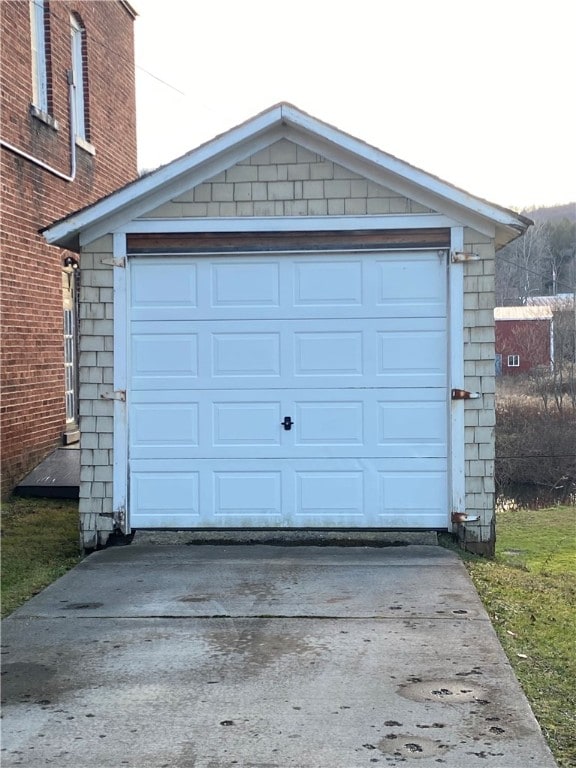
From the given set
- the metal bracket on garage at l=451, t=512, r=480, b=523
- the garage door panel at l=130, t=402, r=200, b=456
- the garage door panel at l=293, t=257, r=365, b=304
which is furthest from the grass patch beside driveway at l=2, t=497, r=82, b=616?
the metal bracket on garage at l=451, t=512, r=480, b=523

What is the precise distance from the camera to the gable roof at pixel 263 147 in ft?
26.5

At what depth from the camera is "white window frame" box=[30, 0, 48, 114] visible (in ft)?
38.8

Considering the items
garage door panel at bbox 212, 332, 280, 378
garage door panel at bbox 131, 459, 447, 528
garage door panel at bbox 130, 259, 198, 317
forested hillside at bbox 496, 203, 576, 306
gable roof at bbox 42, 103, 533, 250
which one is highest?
forested hillside at bbox 496, 203, 576, 306

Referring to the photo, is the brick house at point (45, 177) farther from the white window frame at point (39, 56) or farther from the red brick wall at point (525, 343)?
the red brick wall at point (525, 343)

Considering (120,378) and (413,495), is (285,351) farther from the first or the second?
(413,495)

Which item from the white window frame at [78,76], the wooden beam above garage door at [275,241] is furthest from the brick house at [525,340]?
the wooden beam above garage door at [275,241]

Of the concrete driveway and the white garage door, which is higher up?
the white garage door

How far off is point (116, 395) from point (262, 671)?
387 cm

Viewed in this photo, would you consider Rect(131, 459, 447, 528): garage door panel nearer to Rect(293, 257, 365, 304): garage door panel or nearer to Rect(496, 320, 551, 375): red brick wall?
Rect(293, 257, 365, 304): garage door panel

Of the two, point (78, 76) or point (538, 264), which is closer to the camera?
point (78, 76)

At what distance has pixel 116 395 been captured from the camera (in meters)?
8.43

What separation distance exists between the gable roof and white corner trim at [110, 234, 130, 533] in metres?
0.33

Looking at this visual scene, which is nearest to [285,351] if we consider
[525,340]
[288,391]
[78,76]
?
[288,391]

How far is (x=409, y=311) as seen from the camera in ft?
27.6
